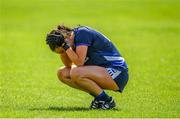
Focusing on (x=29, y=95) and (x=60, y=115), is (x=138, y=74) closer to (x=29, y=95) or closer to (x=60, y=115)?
(x=29, y=95)

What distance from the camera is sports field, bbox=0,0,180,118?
15.4 m

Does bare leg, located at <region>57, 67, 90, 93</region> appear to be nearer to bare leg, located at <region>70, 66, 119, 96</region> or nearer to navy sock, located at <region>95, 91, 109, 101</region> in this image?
bare leg, located at <region>70, 66, 119, 96</region>

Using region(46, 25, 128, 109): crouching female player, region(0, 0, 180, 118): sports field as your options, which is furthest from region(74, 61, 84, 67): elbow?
region(0, 0, 180, 118): sports field

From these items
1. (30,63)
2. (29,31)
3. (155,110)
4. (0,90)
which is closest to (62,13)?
(29,31)

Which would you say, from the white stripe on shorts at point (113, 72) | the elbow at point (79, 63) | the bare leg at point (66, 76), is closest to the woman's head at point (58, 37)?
the elbow at point (79, 63)

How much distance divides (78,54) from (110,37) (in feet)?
65.7

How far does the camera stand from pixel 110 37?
34.7m

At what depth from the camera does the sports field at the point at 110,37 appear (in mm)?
15375

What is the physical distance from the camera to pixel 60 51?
14.8 meters

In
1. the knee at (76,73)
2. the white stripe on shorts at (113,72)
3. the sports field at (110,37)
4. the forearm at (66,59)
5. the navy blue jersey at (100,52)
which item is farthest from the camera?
the sports field at (110,37)

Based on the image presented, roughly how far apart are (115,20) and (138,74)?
25.0 meters

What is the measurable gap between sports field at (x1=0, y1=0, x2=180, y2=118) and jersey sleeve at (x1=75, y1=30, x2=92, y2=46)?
1.16 m

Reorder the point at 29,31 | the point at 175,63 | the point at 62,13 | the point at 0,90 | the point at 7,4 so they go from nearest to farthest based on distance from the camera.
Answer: the point at 0,90 < the point at 175,63 < the point at 29,31 < the point at 62,13 < the point at 7,4

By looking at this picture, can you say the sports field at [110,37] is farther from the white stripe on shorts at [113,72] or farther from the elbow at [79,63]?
the elbow at [79,63]
